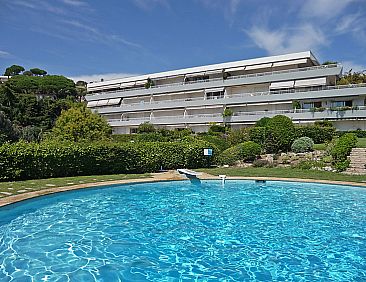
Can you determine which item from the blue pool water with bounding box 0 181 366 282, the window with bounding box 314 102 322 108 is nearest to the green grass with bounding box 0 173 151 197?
the blue pool water with bounding box 0 181 366 282

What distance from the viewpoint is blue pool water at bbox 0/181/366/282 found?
6535mm

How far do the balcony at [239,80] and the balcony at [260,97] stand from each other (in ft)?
5.36

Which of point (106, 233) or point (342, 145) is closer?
point (106, 233)

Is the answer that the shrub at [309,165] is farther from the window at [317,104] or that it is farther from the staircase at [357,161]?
the window at [317,104]

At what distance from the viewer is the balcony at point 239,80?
38188 mm

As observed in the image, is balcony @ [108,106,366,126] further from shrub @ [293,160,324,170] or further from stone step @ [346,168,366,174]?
stone step @ [346,168,366,174]

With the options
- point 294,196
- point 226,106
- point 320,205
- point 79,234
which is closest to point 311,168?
point 294,196

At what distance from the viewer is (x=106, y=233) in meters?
8.96

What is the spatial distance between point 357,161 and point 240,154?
807cm

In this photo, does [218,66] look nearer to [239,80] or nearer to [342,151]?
[239,80]

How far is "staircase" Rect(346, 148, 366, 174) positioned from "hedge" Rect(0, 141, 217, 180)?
31.0ft

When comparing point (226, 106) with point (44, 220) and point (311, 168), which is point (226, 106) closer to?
point (311, 168)

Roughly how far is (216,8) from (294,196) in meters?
12.4

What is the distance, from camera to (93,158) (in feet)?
59.9
